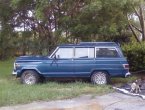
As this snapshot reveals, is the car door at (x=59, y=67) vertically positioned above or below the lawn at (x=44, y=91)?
above

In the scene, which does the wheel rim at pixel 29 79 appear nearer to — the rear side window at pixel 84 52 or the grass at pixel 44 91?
the grass at pixel 44 91

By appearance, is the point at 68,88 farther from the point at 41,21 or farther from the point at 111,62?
the point at 41,21

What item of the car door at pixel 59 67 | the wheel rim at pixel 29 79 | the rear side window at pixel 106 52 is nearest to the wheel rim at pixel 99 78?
the rear side window at pixel 106 52

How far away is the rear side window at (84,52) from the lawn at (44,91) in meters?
1.13

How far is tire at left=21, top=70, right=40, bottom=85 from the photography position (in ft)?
52.9

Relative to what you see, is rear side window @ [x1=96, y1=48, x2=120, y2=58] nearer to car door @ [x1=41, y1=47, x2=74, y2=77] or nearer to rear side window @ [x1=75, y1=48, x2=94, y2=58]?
rear side window @ [x1=75, y1=48, x2=94, y2=58]

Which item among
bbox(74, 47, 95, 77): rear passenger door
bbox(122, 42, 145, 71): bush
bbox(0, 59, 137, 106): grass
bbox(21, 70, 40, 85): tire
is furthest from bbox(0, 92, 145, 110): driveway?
bbox(122, 42, 145, 71): bush

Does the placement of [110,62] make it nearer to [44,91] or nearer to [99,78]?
[99,78]

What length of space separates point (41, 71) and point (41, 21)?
11.8ft

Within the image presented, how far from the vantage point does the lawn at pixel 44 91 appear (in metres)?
12.4

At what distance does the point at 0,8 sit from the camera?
1959 cm

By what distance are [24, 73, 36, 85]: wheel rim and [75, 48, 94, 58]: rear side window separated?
1.98m

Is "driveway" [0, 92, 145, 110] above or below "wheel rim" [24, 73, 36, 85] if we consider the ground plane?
below

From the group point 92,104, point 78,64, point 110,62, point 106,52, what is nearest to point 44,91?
point 92,104
